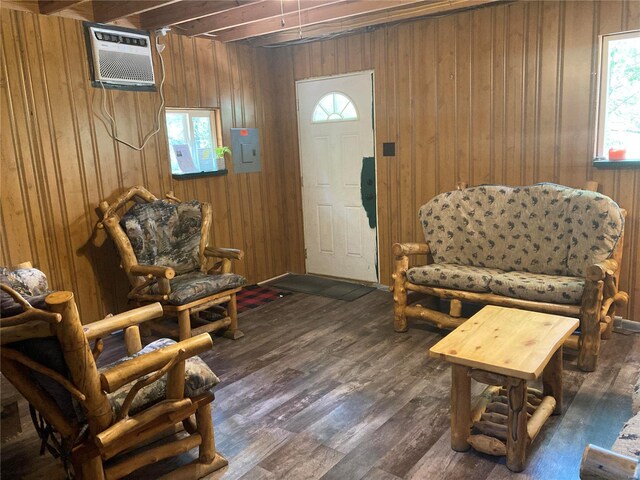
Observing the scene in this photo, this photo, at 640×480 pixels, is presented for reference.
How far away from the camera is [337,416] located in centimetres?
267

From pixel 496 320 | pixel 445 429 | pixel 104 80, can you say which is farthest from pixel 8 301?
pixel 104 80

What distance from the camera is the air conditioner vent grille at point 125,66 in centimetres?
384

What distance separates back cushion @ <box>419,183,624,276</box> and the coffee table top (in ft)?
3.40

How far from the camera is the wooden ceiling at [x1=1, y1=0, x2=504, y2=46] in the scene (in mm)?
3457

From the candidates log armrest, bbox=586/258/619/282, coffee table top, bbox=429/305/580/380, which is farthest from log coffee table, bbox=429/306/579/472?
log armrest, bbox=586/258/619/282

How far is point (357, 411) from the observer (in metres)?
2.72

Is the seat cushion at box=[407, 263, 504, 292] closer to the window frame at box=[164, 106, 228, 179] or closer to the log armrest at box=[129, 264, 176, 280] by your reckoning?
the log armrest at box=[129, 264, 176, 280]

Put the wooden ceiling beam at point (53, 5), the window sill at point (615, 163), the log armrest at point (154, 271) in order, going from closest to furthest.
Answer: the wooden ceiling beam at point (53, 5), the log armrest at point (154, 271), the window sill at point (615, 163)

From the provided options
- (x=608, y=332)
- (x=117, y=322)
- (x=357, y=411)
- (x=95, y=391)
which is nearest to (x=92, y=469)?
(x=95, y=391)

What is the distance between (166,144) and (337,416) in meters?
2.81

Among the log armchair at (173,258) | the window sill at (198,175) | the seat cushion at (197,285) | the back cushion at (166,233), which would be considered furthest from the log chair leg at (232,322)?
the window sill at (198,175)

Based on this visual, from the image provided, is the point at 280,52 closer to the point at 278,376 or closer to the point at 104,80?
the point at 104,80

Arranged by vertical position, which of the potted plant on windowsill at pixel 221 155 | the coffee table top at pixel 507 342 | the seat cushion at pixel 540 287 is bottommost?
the seat cushion at pixel 540 287

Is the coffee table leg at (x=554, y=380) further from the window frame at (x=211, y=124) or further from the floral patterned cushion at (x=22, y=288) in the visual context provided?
the window frame at (x=211, y=124)
